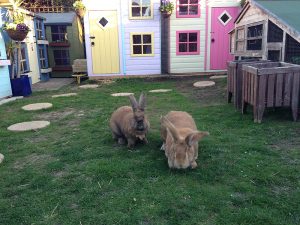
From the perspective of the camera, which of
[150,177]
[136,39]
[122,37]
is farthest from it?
[136,39]

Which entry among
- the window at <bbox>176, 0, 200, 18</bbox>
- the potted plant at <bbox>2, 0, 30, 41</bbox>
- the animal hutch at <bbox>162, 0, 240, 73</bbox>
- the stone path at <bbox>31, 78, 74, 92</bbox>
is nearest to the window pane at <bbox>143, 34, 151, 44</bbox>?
the animal hutch at <bbox>162, 0, 240, 73</bbox>

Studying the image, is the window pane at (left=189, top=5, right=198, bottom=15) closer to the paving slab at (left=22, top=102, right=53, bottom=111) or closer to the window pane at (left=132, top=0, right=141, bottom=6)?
the window pane at (left=132, top=0, right=141, bottom=6)

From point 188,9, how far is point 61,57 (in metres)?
7.85

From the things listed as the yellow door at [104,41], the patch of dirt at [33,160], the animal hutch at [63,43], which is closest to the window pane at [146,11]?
the yellow door at [104,41]

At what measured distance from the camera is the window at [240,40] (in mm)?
9352

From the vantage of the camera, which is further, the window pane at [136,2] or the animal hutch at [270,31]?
the window pane at [136,2]

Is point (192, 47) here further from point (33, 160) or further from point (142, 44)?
point (33, 160)

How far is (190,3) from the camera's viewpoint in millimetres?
12898

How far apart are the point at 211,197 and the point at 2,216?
6.89ft

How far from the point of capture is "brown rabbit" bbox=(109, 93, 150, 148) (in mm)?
4238

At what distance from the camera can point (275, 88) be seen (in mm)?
5598

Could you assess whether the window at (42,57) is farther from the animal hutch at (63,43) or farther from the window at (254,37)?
the window at (254,37)

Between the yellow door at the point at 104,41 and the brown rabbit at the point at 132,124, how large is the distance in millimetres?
8505

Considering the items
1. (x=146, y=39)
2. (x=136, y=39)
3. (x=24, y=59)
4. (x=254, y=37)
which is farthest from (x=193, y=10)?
→ (x=24, y=59)
